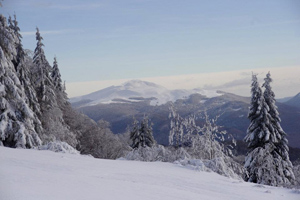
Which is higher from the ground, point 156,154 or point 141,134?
point 156,154

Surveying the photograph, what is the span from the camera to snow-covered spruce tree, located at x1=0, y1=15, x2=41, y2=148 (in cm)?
1594

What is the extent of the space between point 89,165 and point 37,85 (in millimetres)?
20634

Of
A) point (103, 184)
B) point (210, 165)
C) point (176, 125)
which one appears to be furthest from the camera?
point (176, 125)

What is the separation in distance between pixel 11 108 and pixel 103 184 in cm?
1277

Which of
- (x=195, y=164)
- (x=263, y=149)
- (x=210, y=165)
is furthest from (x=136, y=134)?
(x=195, y=164)

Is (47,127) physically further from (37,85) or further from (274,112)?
(274,112)

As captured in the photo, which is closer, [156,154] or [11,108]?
[11,108]

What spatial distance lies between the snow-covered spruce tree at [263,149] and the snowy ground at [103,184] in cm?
1439

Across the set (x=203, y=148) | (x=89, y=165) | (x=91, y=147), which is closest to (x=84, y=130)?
(x=91, y=147)

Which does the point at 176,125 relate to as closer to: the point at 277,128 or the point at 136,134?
the point at 277,128

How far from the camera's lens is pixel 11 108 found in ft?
54.1

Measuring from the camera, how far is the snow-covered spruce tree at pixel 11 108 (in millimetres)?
15938

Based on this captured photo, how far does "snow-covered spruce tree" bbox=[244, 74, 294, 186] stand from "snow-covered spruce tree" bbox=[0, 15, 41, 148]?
16177 mm

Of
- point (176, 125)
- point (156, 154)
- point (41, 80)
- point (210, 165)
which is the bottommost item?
point (156, 154)
